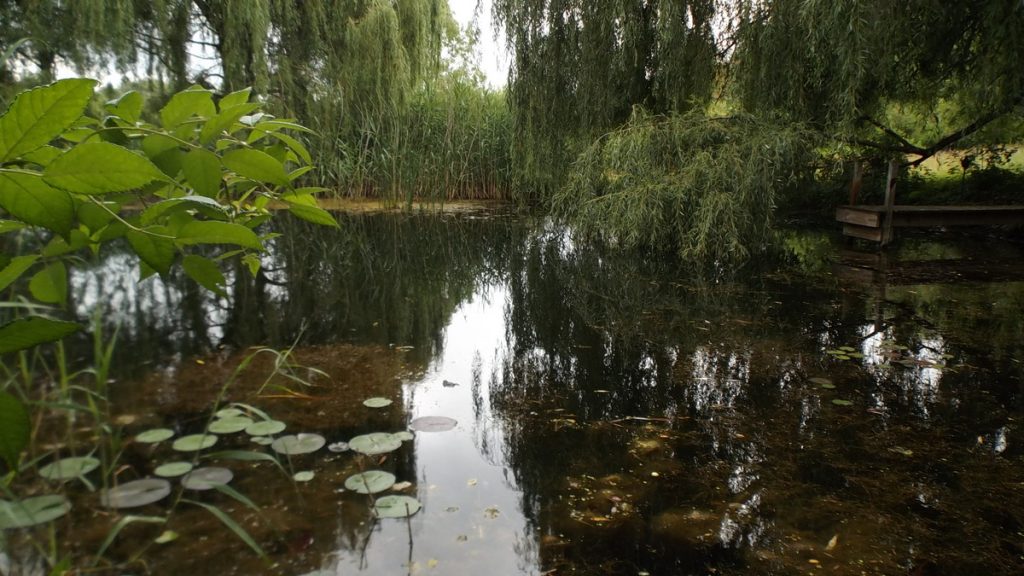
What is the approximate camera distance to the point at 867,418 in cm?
222

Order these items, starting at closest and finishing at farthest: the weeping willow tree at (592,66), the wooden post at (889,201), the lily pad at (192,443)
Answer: the lily pad at (192,443) < the weeping willow tree at (592,66) < the wooden post at (889,201)

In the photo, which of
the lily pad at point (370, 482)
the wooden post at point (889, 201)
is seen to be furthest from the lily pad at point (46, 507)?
the wooden post at point (889, 201)

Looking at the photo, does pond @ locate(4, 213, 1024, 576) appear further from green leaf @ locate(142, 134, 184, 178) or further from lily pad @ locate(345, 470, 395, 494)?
green leaf @ locate(142, 134, 184, 178)

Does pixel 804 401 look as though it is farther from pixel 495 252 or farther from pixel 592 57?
pixel 592 57

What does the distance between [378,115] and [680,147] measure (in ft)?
15.0

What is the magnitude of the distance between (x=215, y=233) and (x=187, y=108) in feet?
0.49

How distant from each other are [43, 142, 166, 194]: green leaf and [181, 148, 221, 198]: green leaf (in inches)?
5.2

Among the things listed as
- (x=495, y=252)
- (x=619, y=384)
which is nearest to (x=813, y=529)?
(x=619, y=384)

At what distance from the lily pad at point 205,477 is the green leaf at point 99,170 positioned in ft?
4.70

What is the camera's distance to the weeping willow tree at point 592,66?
18.3ft

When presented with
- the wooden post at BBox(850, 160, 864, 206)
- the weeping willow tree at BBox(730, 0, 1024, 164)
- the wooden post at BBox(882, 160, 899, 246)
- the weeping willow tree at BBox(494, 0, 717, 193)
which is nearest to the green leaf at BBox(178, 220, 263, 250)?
the weeping willow tree at BBox(730, 0, 1024, 164)

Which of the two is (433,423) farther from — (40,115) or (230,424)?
(40,115)

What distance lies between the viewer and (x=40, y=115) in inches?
16.3

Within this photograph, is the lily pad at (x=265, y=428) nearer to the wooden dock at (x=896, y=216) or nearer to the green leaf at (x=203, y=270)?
the green leaf at (x=203, y=270)
